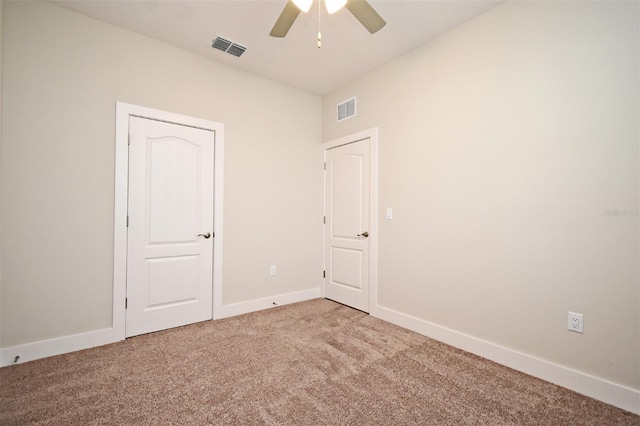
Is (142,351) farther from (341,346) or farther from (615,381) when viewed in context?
(615,381)

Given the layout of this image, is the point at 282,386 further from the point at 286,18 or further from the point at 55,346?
the point at 286,18

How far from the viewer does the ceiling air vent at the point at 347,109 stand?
3557 millimetres

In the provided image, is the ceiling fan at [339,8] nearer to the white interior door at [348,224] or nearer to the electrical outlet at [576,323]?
the white interior door at [348,224]

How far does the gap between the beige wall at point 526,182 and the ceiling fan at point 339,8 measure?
1.14 metres

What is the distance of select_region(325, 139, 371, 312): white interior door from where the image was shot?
11.1 feet

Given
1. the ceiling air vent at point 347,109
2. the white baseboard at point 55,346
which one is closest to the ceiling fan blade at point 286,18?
the ceiling air vent at point 347,109

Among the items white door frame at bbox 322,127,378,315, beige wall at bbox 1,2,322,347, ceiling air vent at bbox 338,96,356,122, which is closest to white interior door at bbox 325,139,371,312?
white door frame at bbox 322,127,378,315

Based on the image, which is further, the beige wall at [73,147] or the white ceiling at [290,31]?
the white ceiling at [290,31]

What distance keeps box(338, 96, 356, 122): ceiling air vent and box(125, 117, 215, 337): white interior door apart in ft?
5.43

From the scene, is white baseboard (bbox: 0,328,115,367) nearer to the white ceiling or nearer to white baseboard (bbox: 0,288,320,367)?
white baseboard (bbox: 0,288,320,367)

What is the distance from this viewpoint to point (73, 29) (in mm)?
2381

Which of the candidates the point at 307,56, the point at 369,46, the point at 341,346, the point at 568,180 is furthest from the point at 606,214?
the point at 307,56

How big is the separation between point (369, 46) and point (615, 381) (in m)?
3.21

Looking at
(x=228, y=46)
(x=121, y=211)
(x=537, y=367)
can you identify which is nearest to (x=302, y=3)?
(x=228, y=46)
